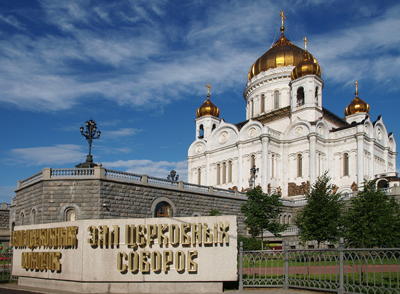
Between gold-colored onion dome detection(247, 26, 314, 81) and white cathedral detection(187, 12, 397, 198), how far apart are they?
13cm

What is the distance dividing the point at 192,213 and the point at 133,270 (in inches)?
731

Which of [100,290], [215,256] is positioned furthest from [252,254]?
[100,290]

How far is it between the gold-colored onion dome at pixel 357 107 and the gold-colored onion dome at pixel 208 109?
18202mm

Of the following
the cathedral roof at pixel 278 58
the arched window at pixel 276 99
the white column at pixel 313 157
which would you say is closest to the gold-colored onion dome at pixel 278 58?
the cathedral roof at pixel 278 58

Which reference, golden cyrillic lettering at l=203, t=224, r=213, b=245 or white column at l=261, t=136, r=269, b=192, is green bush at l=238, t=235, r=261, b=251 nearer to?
golden cyrillic lettering at l=203, t=224, r=213, b=245

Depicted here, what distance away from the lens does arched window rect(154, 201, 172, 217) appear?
29203mm

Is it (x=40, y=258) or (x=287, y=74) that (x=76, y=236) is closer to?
(x=40, y=258)

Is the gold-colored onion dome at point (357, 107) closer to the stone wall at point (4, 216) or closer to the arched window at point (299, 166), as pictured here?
the arched window at point (299, 166)

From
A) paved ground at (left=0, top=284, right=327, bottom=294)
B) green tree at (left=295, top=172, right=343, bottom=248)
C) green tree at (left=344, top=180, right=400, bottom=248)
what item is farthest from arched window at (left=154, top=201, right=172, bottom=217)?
green tree at (left=344, top=180, right=400, bottom=248)

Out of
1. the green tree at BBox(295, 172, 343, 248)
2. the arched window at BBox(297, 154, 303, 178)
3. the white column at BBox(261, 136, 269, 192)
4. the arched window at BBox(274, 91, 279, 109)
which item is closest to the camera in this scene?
the green tree at BBox(295, 172, 343, 248)

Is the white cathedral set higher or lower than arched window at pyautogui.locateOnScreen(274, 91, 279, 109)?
lower

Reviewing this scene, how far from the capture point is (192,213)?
103ft

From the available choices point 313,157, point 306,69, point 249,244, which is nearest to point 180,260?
point 249,244

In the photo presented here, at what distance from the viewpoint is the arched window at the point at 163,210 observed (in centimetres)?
2920
